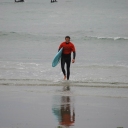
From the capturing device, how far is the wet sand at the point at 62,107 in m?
9.55

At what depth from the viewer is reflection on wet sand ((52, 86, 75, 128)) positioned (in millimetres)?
9562

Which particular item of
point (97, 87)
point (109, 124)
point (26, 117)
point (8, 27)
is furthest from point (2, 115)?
point (8, 27)

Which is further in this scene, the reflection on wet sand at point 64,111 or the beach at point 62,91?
the beach at point 62,91

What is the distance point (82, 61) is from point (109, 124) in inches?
521

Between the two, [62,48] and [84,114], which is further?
[62,48]

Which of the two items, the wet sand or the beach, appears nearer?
the wet sand

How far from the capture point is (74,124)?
9438 millimetres

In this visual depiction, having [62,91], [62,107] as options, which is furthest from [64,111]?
[62,91]

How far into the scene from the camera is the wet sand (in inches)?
376

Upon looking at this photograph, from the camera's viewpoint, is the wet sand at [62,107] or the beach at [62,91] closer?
the wet sand at [62,107]

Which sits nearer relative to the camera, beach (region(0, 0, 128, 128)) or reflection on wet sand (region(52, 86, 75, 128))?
reflection on wet sand (region(52, 86, 75, 128))

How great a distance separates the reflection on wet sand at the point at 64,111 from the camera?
9.56 meters

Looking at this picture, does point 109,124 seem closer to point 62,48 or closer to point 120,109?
A: point 120,109

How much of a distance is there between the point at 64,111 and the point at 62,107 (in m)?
0.42
